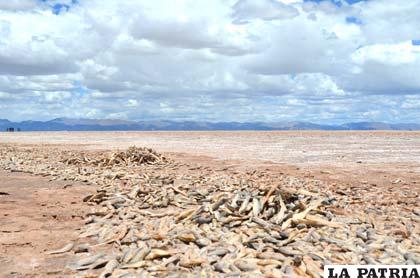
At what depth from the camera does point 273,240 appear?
24.4ft

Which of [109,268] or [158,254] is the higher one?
[158,254]

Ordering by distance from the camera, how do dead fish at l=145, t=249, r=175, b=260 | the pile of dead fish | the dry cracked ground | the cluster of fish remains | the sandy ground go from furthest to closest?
the pile of dead fish → the sandy ground → dead fish at l=145, t=249, r=175, b=260 → the dry cracked ground → the cluster of fish remains

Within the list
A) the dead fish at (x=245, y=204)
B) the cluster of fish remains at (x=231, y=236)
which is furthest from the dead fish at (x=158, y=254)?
the dead fish at (x=245, y=204)

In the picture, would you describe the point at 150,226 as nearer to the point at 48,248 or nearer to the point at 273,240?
the point at 48,248

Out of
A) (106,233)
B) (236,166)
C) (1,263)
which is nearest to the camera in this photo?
(1,263)

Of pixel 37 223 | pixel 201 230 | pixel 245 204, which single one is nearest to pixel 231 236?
pixel 201 230

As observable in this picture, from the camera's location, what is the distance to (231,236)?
7.78m

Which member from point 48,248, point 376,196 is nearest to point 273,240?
point 48,248

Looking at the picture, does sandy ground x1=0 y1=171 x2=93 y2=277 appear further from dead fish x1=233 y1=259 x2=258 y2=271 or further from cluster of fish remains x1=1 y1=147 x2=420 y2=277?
dead fish x1=233 y1=259 x2=258 y2=271

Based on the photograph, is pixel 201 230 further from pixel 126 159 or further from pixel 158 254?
pixel 126 159

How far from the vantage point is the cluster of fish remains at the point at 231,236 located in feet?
21.5

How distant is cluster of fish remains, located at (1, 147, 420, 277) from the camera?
654cm

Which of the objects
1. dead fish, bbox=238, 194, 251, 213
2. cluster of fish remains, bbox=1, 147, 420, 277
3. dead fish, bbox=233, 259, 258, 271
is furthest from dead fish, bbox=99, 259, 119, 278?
dead fish, bbox=238, 194, 251, 213

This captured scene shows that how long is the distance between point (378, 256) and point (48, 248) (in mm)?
5316
